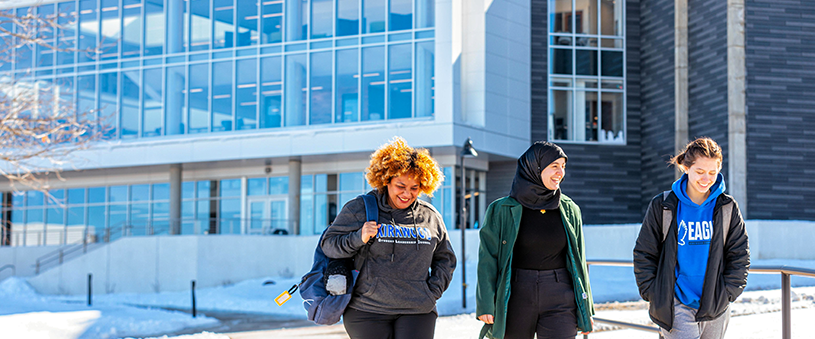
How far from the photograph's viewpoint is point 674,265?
4.71 meters

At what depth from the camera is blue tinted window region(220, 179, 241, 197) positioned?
33812 mm

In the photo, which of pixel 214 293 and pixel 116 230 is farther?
pixel 116 230

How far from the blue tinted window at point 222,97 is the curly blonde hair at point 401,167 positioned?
90.1 feet

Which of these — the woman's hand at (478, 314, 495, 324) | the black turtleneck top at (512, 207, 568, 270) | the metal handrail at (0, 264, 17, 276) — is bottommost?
the metal handrail at (0, 264, 17, 276)

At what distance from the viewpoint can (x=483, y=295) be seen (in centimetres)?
507

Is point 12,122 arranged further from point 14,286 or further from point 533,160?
point 14,286

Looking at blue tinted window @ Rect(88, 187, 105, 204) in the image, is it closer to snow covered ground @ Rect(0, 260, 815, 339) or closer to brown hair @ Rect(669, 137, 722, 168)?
snow covered ground @ Rect(0, 260, 815, 339)

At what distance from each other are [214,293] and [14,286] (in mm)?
→ 7782

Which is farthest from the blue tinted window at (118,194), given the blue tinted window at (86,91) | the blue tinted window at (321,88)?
the blue tinted window at (321,88)

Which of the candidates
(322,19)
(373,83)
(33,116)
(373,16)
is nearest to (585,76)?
(373,83)

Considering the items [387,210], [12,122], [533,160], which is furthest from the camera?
[12,122]

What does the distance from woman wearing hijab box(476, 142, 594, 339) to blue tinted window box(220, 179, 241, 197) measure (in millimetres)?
29646

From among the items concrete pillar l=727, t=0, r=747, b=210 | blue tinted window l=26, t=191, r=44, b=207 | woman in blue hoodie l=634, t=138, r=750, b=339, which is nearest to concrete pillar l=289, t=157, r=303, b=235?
blue tinted window l=26, t=191, r=44, b=207

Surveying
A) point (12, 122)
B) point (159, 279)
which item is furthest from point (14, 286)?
point (12, 122)
